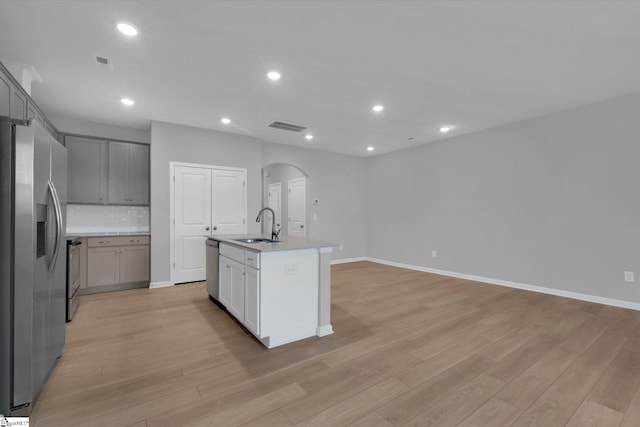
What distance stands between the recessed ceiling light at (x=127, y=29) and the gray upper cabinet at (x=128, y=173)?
297 cm

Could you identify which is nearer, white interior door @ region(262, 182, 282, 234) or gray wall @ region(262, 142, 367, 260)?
gray wall @ region(262, 142, 367, 260)

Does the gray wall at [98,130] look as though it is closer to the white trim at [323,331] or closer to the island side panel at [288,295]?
the island side panel at [288,295]

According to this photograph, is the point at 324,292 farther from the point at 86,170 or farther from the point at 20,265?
the point at 86,170

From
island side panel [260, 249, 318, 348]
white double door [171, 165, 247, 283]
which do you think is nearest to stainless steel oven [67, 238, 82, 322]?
white double door [171, 165, 247, 283]

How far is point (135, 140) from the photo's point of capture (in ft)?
16.9

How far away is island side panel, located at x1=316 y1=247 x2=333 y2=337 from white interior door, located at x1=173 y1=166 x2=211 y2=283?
9.86ft

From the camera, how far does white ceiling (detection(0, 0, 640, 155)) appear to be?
2.17m

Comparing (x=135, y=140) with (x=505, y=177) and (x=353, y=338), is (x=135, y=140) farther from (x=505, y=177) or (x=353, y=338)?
(x=505, y=177)

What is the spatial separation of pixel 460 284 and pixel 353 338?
10.0ft

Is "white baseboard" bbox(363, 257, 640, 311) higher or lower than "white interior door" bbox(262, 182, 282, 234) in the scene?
lower

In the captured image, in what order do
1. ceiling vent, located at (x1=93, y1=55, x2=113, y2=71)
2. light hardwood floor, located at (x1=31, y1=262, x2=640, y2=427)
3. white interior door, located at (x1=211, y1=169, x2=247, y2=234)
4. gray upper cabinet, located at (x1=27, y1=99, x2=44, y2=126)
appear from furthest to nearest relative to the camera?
white interior door, located at (x1=211, y1=169, x2=247, y2=234) < gray upper cabinet, located at (x1=27, y1=99, x2=44, y2=126) < ceiling vent, located at (x1=93, y1=55, x2=113, y2=71) < light hardwood floor, located at (x1=31, y1=262, x2=640, y2=427)

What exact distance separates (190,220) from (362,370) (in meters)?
4.02

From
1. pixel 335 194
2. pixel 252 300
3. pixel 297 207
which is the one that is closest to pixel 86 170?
pixel 252 300

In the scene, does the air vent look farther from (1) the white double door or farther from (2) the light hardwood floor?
(2) the light hardwood floor
